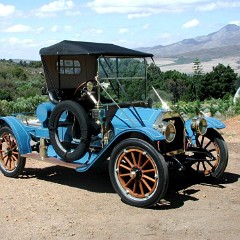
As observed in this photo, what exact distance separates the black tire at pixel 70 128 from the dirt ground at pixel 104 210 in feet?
1.96

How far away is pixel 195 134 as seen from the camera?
7.38 meters

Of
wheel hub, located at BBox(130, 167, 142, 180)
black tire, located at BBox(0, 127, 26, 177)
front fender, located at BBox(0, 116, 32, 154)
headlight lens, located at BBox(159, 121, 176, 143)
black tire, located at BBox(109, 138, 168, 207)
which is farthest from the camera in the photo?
black tire, located at BBox(0, 127, 26, 177)

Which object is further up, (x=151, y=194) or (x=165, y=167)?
(x=165, y=167)

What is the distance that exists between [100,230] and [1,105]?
60.8 feet

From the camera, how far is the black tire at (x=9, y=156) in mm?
7973

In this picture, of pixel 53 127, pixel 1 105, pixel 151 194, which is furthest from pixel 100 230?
pixel 1 105

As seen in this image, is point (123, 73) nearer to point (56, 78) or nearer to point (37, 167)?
point (56, 78)

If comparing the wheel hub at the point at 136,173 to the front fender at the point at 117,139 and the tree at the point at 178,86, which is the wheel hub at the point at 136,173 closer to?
the front fender at the point at 117,139

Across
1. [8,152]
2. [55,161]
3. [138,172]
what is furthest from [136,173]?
[8,152]

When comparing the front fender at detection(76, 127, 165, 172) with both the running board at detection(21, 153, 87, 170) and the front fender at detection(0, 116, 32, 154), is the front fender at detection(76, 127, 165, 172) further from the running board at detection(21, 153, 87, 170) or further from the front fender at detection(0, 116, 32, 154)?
the front fender at detection(0, 116, 32, 154)

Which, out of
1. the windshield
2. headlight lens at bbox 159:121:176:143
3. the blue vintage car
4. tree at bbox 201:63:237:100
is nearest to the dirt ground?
the blue vintage car

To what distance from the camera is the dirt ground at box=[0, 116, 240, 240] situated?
5270 mm

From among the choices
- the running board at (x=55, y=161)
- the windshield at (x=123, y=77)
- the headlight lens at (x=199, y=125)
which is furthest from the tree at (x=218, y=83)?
the running board at (x=55, y=161)

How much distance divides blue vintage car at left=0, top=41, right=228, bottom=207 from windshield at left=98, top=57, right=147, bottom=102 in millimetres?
15
